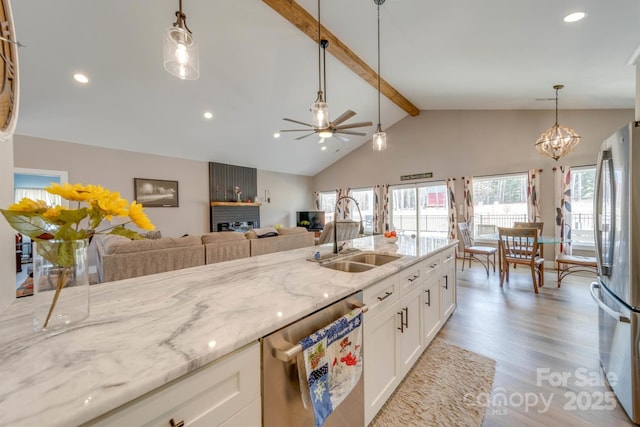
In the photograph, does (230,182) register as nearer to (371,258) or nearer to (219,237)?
(219,237)

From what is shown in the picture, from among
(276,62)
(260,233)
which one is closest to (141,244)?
(260,233)

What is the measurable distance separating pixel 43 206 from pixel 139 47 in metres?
3.86

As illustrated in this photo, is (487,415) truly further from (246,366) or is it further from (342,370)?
(246,366)

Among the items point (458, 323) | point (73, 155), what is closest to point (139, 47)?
point (73, 155)

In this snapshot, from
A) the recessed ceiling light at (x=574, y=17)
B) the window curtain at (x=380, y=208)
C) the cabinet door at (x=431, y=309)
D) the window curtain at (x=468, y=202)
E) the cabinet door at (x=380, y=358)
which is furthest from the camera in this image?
the window curtain at (x=380, y=208)

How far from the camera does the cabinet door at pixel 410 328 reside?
167 cm

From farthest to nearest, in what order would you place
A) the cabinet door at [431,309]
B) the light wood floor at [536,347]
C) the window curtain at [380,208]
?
the window curtain at [380,208] → the cabinet door at [431,309] → the light wood floor at [536,347]

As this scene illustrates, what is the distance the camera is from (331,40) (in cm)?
361

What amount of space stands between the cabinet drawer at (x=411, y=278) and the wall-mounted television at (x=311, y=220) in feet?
20.5

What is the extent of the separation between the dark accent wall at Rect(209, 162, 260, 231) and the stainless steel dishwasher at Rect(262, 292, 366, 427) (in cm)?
613

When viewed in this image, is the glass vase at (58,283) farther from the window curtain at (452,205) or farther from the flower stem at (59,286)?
the window curtain at (452,205)

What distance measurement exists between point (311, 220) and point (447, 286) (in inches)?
232

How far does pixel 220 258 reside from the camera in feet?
11.1

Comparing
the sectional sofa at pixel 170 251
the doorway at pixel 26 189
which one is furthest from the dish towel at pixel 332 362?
the doorway at pixel 26 189
